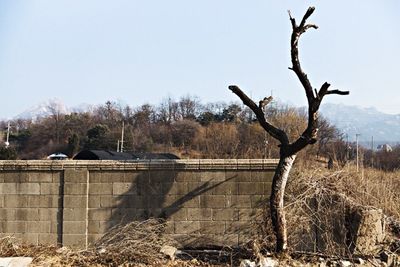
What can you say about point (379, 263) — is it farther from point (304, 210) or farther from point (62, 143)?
point (62, 143)

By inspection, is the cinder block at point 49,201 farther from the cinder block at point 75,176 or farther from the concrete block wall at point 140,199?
the cinder block at point 75,176

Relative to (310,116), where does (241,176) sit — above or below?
below

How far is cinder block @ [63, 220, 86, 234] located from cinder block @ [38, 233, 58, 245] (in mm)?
222

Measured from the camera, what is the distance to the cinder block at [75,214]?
29.9 feet

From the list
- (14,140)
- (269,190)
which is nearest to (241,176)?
(269,190)

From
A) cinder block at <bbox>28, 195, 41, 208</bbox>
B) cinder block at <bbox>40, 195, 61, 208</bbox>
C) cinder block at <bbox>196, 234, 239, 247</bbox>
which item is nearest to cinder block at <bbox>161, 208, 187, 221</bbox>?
cinder block at <bbox>196, 234, 239, 247</bbox>

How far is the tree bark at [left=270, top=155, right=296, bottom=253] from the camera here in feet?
26.0

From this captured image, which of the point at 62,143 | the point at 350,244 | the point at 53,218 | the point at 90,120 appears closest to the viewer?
the point at 350,244

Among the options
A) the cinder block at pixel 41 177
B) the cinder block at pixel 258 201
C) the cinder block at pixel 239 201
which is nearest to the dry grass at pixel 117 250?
the cinder block at pixel 41 177

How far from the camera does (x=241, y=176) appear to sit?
9.10 meters

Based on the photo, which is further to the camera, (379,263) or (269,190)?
(269,190)

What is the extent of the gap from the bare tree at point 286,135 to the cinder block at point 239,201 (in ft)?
3.54

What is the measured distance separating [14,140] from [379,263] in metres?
57.6

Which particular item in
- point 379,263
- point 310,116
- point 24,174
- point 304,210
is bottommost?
point 379,263
